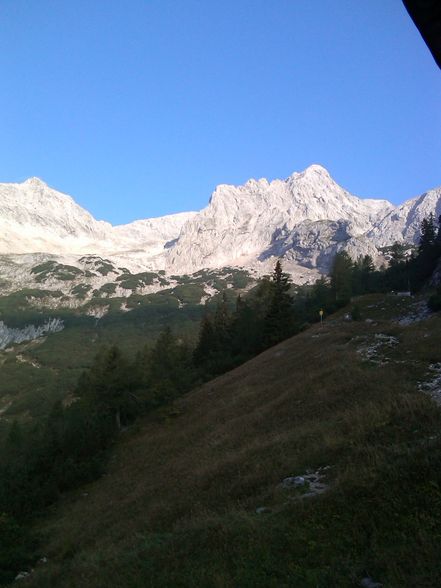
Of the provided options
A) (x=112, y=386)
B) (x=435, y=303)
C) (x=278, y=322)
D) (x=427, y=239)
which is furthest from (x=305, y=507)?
(x=427, y=239)

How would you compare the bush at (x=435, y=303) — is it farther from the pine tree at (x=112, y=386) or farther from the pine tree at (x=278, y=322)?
the pine tree at (x=112, y=386)

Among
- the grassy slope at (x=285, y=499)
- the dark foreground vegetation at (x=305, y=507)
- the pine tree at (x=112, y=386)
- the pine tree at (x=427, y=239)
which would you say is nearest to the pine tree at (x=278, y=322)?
the dark foreground vegetation at (x=305, y=507)

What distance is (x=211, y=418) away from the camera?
34281mm

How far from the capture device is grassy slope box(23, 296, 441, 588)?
7543mm

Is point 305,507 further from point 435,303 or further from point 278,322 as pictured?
point 278,322

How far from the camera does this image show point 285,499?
11750 mm

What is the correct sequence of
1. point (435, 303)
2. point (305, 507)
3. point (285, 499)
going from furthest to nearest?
1. point (435, 303)
2. point (285, 499)
3. point (305, 507)

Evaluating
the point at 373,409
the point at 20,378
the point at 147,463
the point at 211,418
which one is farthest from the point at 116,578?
the point at 20,378

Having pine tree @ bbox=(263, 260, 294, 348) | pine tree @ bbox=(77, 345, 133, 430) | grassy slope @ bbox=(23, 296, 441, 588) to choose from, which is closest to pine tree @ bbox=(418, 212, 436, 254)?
pine tree @ bbox=(263, 260, 294, 348)

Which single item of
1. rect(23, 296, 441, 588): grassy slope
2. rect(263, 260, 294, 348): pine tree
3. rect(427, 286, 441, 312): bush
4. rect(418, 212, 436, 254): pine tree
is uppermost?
rect(418, 212, 436, 254): pine tree

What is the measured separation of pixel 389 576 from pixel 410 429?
813 centimetres

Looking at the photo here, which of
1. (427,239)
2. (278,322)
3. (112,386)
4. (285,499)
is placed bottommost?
(285,499)

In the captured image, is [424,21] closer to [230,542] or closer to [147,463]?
[230,542]

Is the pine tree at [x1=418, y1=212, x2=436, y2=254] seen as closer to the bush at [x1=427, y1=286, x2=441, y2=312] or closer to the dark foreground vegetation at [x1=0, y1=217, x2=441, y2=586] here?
the bush at [x1=427, y1=286, x2=441, y2=312]
